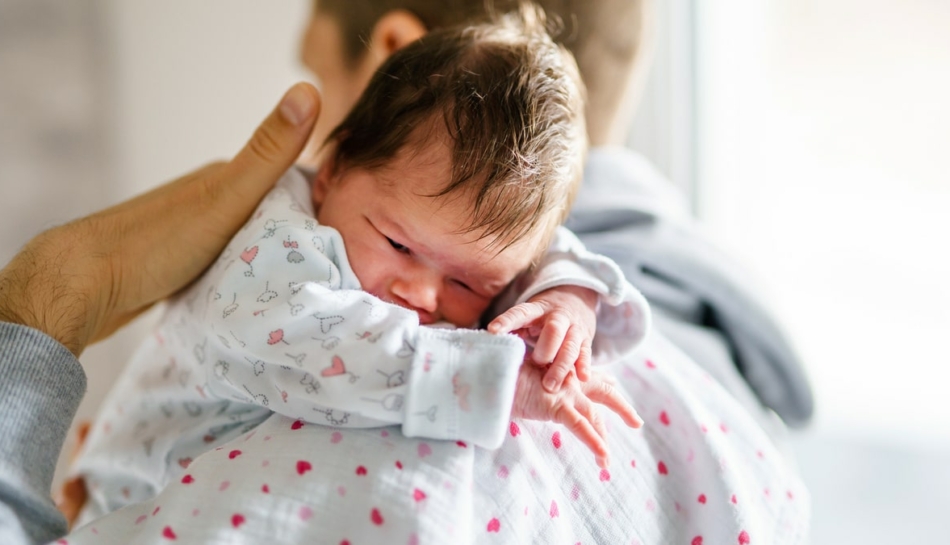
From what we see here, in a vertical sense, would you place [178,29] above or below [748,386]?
above

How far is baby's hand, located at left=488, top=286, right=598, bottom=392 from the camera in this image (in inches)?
30.7

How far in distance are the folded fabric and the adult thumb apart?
404mm

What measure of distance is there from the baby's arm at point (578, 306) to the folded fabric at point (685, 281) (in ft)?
0.71

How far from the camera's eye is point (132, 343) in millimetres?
2006

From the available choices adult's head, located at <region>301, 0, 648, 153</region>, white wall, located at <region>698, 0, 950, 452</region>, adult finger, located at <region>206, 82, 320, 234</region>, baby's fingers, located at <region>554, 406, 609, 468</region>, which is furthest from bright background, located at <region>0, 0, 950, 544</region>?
baby's fingers, located at <region>554, 406, 609, 468</region>

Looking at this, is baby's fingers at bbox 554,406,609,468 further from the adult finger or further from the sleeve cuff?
the adult finger

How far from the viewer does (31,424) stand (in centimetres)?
75

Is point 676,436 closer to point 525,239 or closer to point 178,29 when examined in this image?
point 525,239

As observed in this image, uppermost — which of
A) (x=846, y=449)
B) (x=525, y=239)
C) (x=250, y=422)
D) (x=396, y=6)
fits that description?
(x=396, y=6)

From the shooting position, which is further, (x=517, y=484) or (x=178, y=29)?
(x=178, y=29)

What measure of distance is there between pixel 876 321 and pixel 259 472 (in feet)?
6.30

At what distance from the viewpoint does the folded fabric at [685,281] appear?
1153 millimetres

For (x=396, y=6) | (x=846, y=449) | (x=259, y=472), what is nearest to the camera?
(x=259, y=472)

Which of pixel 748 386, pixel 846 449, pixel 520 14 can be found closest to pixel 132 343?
pixel 520 14
